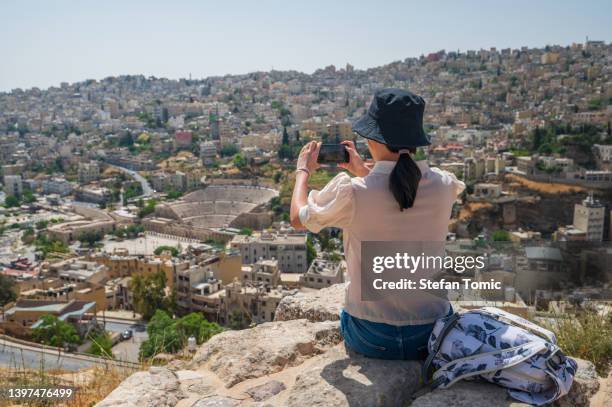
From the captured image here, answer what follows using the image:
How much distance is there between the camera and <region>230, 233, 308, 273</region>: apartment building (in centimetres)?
1723

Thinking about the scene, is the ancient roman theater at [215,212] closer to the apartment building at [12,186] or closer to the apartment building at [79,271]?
the apartment building at [79,271]

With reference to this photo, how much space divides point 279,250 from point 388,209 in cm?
1616

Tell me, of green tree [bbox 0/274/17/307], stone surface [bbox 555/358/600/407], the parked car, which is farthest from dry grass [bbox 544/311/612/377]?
green tree [bbox 0/274/17/307]

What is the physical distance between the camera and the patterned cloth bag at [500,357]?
129 centimetres

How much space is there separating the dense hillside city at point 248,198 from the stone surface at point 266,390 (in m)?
Answer: 0.93

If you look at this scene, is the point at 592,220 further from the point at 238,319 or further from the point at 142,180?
the point at 142,180

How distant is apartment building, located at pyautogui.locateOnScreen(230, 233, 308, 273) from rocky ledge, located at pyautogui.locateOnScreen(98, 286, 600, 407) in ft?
49.7

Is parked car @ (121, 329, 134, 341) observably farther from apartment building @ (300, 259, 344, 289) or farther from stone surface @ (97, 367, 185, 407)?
stone surface @ (97, 367, 185, 407)

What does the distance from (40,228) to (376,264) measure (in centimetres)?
2671

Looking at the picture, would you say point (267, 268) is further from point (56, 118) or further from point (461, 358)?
point (56, 118)

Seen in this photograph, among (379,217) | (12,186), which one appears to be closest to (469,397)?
(379,217)

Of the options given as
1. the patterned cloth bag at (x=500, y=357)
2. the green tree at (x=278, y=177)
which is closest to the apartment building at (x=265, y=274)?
the patterned cloth bag at (x=500, y=357)

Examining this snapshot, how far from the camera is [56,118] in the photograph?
6494cm

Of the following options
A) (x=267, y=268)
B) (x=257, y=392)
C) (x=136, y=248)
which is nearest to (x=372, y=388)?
(x=257, y=392)
